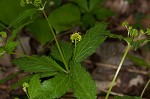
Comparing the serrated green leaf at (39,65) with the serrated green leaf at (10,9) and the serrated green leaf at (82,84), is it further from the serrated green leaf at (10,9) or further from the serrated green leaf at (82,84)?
the serrated green leaf at (10,9)

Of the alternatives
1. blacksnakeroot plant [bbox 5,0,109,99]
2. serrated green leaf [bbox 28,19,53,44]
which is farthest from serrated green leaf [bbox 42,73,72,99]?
serrated green leaf [bbox 28,19,53,44]

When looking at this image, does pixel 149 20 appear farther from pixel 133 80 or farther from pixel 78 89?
pixel 78 89

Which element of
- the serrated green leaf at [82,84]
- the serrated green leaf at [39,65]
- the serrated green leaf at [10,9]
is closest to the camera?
the serrated green leaf at [82,84]

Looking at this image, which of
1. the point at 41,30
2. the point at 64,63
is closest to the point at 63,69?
the point at 64,63

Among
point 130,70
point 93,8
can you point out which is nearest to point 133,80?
point 130,70

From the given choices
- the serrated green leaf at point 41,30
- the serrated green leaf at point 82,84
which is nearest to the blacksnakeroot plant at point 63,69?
the serrated green leaf at point 82,84

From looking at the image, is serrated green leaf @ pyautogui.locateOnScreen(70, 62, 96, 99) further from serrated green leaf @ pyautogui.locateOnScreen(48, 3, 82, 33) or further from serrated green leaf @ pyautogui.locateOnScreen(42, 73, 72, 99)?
serrated green leaf @ pyautogui.locateOnScreen(48, 3, 82, 33)
